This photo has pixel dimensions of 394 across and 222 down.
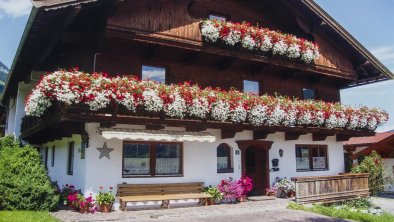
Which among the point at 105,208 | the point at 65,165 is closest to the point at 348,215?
the point at 105,208

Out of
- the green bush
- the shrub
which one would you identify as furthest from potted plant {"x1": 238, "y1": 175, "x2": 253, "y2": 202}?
the green bush

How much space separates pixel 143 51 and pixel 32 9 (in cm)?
436

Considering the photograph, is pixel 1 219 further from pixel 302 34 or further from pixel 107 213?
pixel 302 34

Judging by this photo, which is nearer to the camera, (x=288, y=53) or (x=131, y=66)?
(x=131, y=66)

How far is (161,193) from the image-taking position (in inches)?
558

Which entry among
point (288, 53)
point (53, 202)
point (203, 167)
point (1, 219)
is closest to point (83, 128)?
point (53, 202)

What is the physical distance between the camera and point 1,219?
10227 mm

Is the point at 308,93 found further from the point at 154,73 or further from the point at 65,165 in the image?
the point at 65,165

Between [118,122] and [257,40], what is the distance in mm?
7501

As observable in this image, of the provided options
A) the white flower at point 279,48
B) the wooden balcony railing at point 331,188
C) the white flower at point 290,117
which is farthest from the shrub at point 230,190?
the white flower at point 279,48

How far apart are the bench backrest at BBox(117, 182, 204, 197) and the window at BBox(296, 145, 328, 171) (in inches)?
250

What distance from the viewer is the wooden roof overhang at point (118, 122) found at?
12.1 metres

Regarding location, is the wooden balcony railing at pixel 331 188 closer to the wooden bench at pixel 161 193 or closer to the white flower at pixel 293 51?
the wooden bench at pixel 161 193

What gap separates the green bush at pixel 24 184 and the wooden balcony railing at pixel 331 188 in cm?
959
